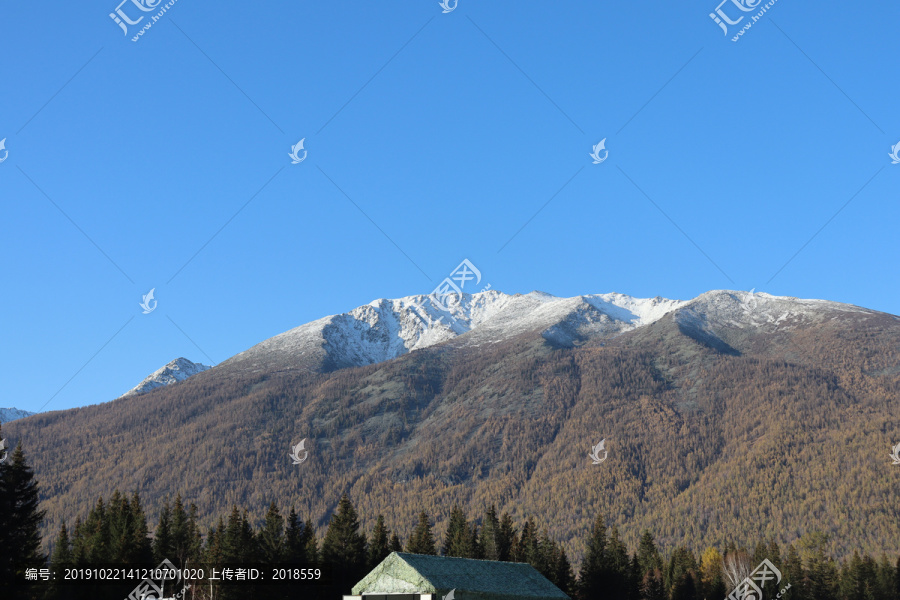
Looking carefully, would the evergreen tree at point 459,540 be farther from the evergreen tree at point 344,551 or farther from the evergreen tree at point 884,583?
the evergreen tree at point 884,583

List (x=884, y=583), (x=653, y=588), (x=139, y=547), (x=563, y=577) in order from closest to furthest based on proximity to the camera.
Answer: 1. (x=139, y=547)
2. (x=563, y=577)
3. (x=653, y=588)
4. (x=884, y=583)

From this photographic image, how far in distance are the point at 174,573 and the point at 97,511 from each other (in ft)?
56.8

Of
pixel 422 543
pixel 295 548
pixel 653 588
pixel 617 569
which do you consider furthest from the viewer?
pixel 653 588

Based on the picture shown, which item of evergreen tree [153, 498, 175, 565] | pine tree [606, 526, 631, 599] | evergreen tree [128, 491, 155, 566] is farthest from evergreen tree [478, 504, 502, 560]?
evergreen tree [128, 491, 155, 566]

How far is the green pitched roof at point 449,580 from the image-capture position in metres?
70.8

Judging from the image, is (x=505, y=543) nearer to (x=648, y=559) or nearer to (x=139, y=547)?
(x=648, y=559)

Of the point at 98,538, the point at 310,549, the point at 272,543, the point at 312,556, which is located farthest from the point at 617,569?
the point at 98,538

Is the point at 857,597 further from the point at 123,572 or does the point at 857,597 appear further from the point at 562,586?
the point at 123,572

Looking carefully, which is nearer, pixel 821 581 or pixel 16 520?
pixel 16 520

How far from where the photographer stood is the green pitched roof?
232ft

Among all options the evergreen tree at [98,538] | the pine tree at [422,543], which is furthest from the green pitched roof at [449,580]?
the pine tree at [422,543]

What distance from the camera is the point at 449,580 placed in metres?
72.6

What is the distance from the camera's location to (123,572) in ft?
260

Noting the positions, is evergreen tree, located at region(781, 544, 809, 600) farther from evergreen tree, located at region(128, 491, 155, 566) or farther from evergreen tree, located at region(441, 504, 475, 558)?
evergreen tree, located at region(128, 491, 155, 566)
